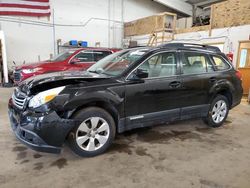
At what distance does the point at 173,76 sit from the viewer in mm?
3283

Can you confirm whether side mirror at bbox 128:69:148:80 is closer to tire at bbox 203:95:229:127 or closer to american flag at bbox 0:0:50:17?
tire at bbox 203:95:229:127

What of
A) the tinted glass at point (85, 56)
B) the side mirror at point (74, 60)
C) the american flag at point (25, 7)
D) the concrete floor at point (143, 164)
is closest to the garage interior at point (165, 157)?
the concrete floor at point (143, 164)

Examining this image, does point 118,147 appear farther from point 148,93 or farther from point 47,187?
point 47,187

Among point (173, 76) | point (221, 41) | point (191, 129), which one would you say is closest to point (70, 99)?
point (173, 76)

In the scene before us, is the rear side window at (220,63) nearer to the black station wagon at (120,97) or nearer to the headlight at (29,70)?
the black station wagon at (120,97)

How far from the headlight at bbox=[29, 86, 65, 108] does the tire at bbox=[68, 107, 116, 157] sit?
0.34 metres

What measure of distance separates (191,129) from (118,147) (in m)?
1.55

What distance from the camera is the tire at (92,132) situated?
2.54 m

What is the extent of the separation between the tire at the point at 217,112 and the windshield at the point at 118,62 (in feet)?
5.58

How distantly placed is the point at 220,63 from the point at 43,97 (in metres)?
3.18

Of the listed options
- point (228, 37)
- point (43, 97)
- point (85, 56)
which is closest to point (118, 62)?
point (43, 97)

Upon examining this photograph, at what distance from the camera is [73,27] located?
1190 cm

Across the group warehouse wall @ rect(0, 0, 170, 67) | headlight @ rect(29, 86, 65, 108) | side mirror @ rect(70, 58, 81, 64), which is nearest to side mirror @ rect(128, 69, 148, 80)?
headlight @ rect(29, 86, 65, 108)

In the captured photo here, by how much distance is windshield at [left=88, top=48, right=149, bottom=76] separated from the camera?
120 inches
